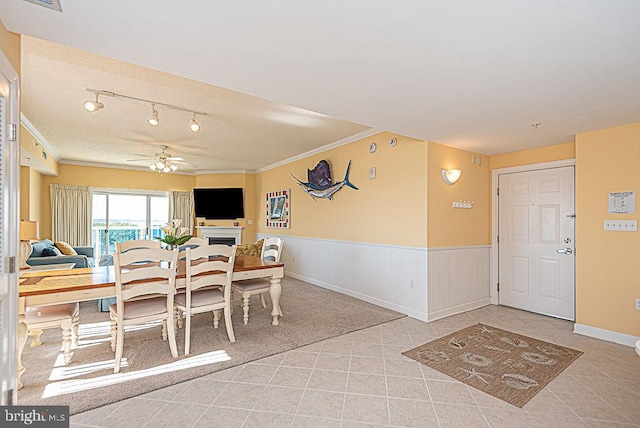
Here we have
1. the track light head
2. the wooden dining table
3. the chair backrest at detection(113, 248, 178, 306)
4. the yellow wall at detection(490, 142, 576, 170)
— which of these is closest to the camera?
the wooden dining table

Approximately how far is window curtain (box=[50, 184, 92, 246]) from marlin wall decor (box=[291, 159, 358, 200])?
543 centimetres

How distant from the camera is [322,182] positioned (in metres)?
5.63

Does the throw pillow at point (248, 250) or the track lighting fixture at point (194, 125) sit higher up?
the track lighting fixture at point (194, 125)

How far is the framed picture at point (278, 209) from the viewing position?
6.93 m

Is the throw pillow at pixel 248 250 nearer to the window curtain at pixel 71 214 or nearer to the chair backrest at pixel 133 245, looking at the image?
the chair backrest at pixel 133 245

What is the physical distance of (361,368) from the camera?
266 cm

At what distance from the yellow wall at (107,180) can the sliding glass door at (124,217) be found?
27cm

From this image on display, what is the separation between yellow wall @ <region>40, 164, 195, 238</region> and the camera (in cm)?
687

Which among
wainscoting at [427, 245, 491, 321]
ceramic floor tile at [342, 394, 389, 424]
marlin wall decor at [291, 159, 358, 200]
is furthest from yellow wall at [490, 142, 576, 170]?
ceramic floor tile at [342, 394, 389, 424]

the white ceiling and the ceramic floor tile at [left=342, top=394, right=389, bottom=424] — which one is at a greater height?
the white ceiling

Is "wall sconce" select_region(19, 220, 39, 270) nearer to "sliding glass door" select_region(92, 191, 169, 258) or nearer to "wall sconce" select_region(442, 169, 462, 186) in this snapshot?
"wall sconce" select_region(442, 169, 462, 186)

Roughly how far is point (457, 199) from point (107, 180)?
312 inches

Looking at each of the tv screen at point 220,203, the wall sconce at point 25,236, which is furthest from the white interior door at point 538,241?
the tv screen at point 220,203

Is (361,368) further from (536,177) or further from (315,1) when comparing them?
(536,177)
